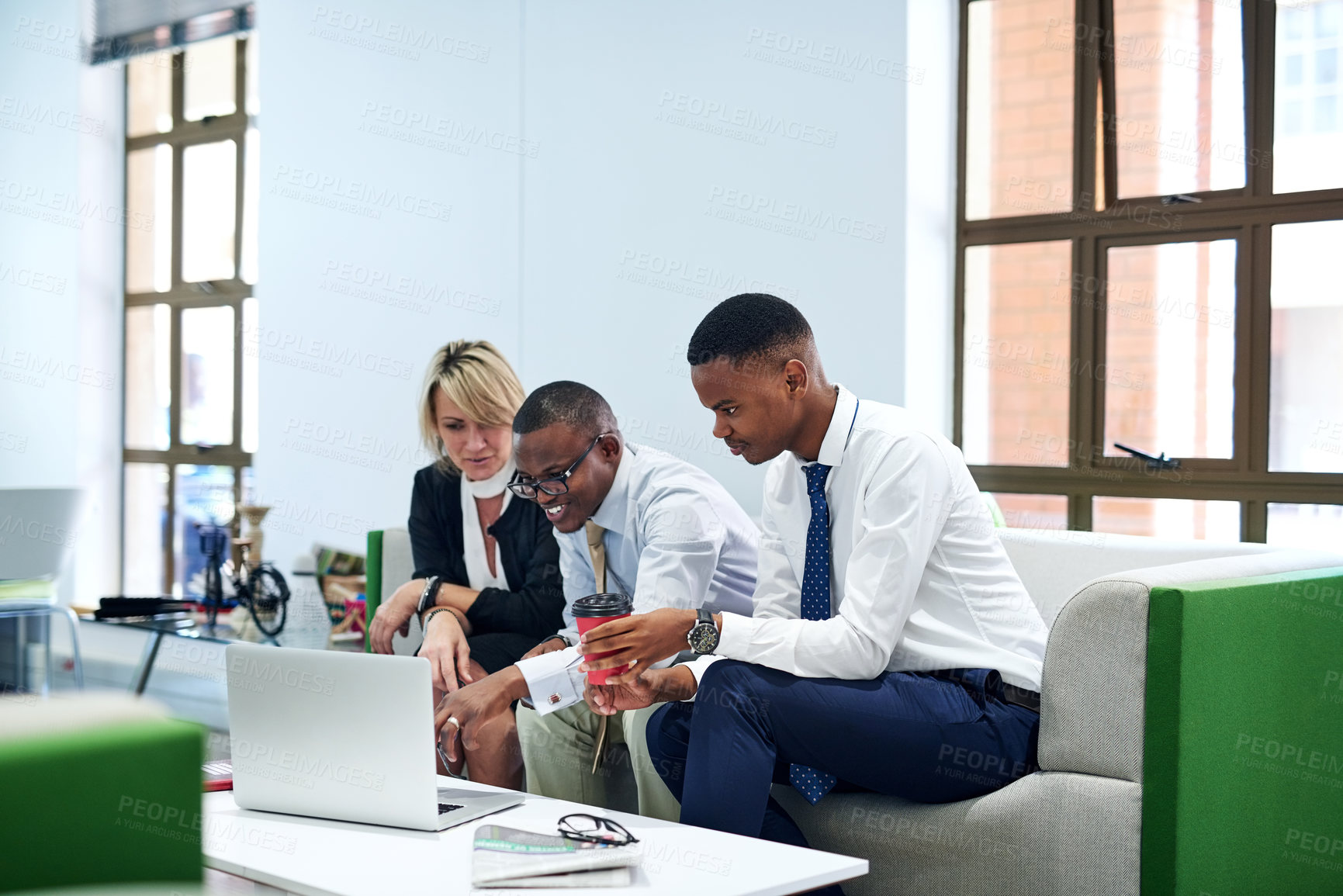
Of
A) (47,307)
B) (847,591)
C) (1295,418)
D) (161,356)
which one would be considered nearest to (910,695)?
(847,591)

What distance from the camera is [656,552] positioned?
2.47 metres

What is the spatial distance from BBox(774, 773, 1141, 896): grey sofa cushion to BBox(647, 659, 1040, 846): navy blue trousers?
5 centimetres

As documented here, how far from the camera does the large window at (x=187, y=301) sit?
5.67m

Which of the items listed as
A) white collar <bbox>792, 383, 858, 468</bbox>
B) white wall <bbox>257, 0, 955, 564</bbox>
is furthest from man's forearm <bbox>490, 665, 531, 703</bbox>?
white wall <bbox>257, 0, 955, 564</bbox>

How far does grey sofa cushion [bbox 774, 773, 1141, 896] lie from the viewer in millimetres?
1943

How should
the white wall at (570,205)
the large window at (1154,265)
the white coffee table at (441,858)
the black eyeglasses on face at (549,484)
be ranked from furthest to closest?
the white wall at (570,205) < the large window at (1154,265) < the black eyeglasses on face at (549,484) < the white coffee table at (441,858)

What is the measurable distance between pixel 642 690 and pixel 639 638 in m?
0.12

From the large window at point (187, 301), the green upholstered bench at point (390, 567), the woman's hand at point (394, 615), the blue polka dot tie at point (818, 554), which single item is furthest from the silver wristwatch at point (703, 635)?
the large window at point (187, 301)

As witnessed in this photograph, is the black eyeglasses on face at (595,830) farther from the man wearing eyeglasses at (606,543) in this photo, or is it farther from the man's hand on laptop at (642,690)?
the man wearing eyeglasses at (606,543)

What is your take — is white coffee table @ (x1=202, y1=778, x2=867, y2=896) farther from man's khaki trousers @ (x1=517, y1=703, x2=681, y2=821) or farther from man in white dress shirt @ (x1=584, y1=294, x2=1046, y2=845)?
man's khaki trousers @ (x1=517, y1=703, x2=681, y2=821)

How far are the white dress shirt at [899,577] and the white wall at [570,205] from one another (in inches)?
56.3

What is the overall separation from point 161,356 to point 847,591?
4819 millimetres

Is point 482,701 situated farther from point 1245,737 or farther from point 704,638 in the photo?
point 1245,737

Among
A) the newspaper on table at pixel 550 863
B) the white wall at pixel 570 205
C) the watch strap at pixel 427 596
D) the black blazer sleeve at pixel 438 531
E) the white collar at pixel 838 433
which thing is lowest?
the newspaper on table at pixel 550 863
